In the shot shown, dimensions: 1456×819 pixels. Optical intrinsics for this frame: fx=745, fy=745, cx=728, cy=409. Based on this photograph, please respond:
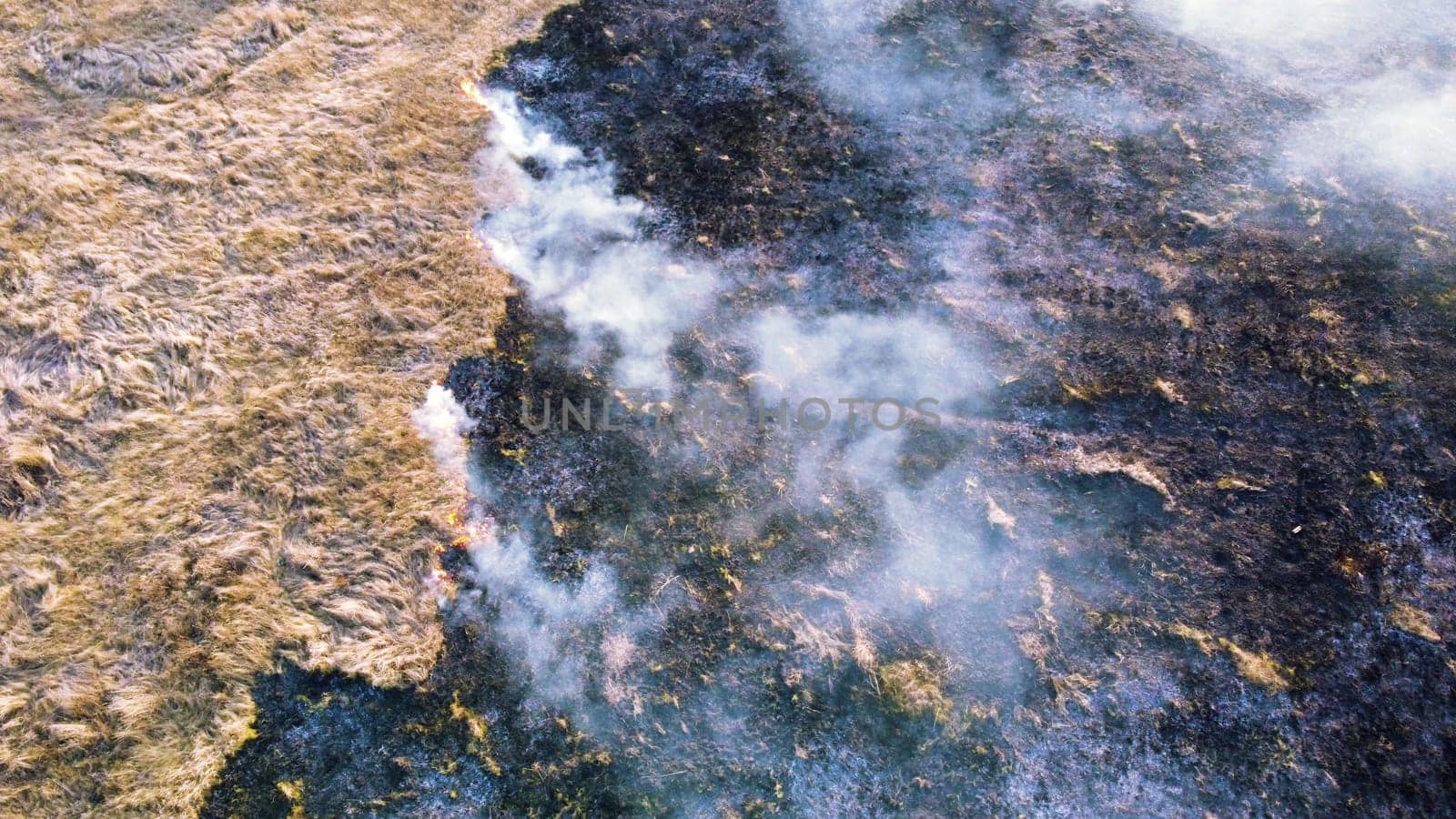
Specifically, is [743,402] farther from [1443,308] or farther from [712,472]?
[1443,308]

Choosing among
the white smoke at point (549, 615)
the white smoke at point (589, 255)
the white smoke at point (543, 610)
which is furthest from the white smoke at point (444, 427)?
the white smoke at point (589, 255)

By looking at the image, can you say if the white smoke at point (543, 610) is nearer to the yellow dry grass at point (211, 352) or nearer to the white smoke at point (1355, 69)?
the yellow dry grass at point (211, 352)

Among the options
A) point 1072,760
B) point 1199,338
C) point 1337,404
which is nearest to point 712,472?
→ point 1072,760

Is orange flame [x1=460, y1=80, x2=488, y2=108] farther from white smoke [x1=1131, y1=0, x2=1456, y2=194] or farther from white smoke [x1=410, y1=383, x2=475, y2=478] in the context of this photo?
white smoke [x1=1131, y1=0, x2=1456, y2=194]

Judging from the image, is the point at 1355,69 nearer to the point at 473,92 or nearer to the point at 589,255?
the point at 589,255

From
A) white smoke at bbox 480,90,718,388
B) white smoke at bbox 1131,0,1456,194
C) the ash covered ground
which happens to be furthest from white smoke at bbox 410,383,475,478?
white smoke at bbox 1131,0,1456,194
